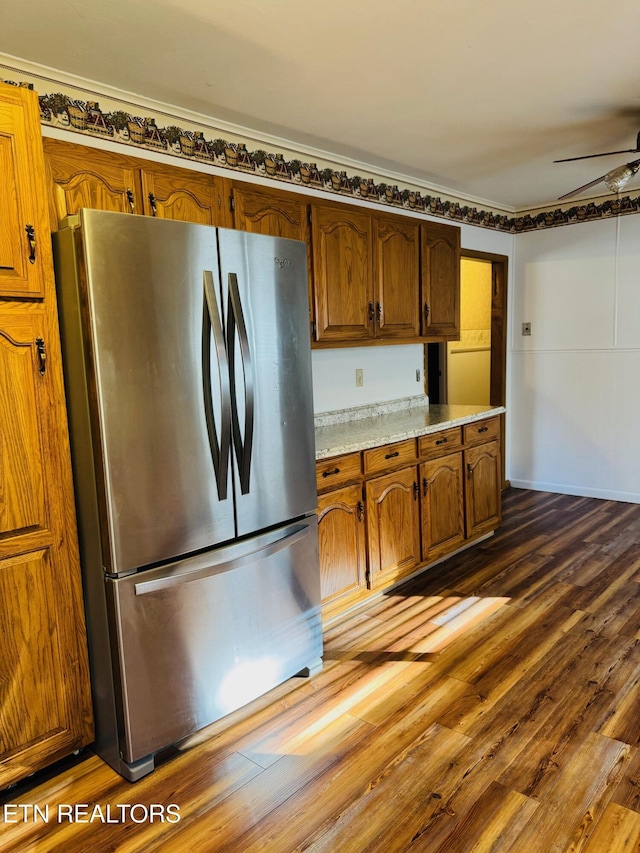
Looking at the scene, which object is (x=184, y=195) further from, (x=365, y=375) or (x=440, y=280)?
(x=440, y=280)

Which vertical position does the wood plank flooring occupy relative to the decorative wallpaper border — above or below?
below

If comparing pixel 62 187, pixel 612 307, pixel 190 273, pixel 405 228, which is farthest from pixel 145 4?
pixel 612 307

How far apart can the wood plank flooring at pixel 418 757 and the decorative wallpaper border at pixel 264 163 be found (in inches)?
96.9

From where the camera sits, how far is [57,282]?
1931 mm

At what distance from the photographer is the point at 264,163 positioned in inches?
125

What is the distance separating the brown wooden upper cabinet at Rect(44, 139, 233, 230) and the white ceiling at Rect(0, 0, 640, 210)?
366 mm

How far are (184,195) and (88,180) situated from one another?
417mm

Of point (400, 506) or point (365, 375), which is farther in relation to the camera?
point (365, 375)

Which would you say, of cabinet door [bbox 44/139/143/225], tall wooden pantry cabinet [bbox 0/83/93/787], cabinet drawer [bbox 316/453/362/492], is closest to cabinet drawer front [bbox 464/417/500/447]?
cabinet drawer [bbox 316/453/362/492]

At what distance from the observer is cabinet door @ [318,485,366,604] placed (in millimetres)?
2846

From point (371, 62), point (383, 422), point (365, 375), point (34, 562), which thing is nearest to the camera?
point (34, 562)

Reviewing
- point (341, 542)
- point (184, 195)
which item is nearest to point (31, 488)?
point (184, 195)

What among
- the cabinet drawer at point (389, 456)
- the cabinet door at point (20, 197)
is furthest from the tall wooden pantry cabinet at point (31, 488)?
the cabinet drawer at point (389, 456)

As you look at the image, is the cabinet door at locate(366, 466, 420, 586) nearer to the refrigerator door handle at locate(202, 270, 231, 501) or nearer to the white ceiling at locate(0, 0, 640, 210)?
the refrigerator door handle at locate(202, 270, 231, 501)
